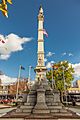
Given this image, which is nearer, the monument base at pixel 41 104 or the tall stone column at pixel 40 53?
the monument base at pixel 41 104

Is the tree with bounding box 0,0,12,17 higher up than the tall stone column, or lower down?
lower down

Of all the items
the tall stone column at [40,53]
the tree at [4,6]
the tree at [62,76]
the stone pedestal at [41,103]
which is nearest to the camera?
the tree at [4,6]

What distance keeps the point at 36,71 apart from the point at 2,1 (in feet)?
57.4

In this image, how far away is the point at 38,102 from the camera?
17.6 m

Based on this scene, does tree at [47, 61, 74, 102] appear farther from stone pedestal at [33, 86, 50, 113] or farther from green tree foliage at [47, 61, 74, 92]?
stone pedestal at [33, 86, 50, 113]

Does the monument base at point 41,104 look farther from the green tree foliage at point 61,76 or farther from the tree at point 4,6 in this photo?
the green tree foliage at point 61,76

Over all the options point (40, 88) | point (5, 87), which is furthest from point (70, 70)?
point (5, 87)

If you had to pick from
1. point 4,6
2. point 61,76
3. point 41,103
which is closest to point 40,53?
point 41,103

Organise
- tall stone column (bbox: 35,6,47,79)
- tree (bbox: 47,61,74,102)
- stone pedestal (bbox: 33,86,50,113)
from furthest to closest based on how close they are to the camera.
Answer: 1. tree (bbox: 47,61,74,102)
2. tall stone column (bbox: 35,6,47,79)
3. stone pedestal (bbox: 33,86,50,113)

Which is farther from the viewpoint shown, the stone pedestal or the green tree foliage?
the green tree foliage

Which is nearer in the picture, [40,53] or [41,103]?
[41,103]

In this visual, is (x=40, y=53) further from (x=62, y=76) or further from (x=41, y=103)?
(x=62, y=76)

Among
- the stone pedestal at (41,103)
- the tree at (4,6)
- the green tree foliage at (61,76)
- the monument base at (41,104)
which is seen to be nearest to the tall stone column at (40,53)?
the monument base at (41,104)

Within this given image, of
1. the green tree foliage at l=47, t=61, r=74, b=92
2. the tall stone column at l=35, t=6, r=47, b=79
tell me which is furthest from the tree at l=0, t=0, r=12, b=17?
the green tree foliage at l=47, t=61, r=74, b=92
